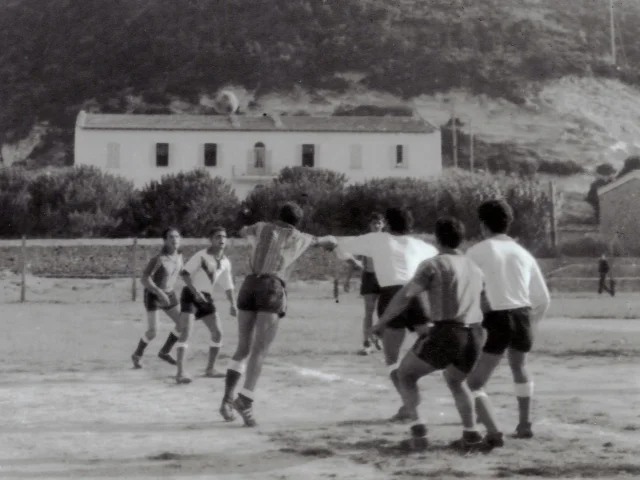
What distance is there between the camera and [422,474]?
596cm

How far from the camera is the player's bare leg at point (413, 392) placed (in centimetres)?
668

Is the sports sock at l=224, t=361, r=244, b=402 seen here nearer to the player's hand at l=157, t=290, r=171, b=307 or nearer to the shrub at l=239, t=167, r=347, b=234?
the player's hand at l=157, t=290, r=171, b=307

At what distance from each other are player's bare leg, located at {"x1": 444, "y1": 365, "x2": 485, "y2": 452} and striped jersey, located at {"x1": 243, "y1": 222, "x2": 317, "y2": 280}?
182cm

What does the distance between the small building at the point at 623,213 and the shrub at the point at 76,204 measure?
25449mm

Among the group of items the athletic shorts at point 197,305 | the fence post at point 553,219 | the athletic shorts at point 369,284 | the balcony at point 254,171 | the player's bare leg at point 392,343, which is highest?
the balcony at point 254,171

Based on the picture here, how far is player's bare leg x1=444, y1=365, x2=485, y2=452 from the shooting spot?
21.7ft

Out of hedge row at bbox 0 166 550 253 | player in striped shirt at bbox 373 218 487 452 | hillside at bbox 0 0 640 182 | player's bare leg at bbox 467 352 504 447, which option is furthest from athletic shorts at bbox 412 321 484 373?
hillside at bbox 0 0 640 182

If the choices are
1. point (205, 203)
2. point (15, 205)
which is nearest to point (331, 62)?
point (205, 203)

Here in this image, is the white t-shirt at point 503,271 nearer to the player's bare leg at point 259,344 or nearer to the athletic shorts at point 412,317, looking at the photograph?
the athletic shorts at point 412,317

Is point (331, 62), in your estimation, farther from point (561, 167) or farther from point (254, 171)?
point (254, 171)

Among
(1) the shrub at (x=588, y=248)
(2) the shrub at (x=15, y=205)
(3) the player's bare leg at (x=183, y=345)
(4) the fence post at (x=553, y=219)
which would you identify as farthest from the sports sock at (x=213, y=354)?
(2) the shrub at (x=15, y=205)

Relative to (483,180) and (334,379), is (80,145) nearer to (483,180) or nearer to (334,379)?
(483,180)

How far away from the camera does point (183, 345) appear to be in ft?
35.8

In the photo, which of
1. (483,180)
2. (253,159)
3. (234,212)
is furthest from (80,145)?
(483,180)
